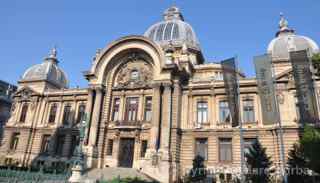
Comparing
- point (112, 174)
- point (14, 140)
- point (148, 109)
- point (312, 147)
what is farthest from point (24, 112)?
point (312, 147)

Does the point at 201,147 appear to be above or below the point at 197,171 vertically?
above

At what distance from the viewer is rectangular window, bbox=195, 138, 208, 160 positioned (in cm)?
2762

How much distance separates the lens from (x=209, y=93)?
29.3m

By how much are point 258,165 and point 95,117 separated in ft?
60.9

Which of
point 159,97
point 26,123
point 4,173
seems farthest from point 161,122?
point 26,123

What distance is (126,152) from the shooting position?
96.4 ft

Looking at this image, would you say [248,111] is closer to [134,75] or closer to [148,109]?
[148,109]

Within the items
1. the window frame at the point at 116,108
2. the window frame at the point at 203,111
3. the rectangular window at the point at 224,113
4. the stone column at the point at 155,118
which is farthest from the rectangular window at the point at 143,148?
the rectangular window at the point at 224,113

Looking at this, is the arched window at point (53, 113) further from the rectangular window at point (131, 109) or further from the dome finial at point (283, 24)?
the dome finial at point (283, 24)

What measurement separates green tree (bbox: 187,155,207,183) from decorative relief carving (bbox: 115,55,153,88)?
421 inches

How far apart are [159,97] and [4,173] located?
16.1 metres

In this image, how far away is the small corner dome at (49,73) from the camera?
40.6 meters

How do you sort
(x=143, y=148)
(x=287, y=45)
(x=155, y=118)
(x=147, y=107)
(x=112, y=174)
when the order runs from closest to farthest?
1. (x=112, y=174)
2. (x=155, y=118)
3. (x=143, y=148)
4. (x=147, y=107)
5. (x=287, y=45)

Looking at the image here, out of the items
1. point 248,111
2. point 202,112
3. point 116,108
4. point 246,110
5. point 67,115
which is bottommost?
point 67,115
